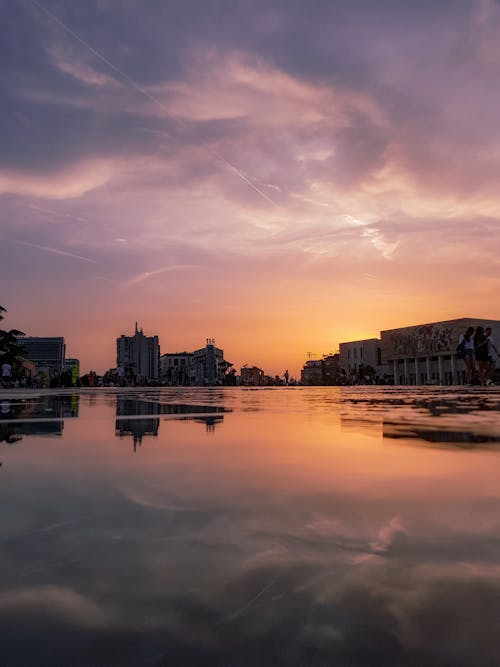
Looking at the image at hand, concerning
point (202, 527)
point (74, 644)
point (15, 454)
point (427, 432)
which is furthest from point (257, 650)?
point (427, 432)

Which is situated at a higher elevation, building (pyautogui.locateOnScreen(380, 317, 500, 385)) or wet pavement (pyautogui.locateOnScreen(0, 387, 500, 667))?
building (pyautogui.locateOnScreen(380, 317, 500, 385))

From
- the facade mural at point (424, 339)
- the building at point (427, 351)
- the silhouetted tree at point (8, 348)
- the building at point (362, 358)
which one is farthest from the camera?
the building at point (362, 358)

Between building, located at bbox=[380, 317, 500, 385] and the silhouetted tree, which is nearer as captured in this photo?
the silhouetted tree

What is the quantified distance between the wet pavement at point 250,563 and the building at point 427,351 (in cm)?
9185

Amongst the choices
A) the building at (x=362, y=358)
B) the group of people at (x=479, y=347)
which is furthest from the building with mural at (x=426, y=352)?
the group of people at (x=479, y=347)

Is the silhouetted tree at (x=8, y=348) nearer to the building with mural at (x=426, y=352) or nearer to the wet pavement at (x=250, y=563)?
the wet pavement at (x=250, y=563)

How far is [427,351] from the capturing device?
320 ft

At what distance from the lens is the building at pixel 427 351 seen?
9100cm

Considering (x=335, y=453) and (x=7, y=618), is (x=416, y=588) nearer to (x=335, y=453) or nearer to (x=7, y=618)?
(x=7, y=618)

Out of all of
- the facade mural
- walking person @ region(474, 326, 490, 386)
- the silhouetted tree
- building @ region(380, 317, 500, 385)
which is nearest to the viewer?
walking person @ region(474, 326, 490, 386)

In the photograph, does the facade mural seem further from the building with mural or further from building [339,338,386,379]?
building [339,338,386,379]

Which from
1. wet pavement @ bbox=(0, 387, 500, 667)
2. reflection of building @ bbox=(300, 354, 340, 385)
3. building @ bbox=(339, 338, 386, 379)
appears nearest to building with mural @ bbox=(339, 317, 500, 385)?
building @ bbox=(339, 338, 386, 379)

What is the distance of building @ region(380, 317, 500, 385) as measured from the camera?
91.0 m

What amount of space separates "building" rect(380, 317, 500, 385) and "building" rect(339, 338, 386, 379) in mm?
6748
